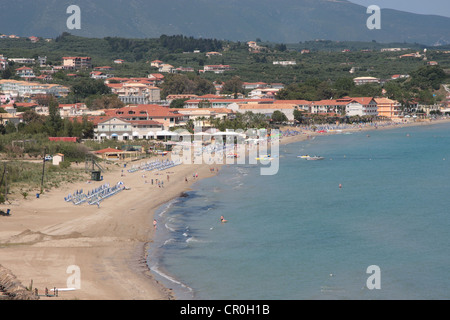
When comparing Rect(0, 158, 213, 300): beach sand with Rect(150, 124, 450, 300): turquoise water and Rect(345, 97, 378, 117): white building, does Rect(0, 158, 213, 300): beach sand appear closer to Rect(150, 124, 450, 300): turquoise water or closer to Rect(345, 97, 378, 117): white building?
Rect(150, 124, 450, 300): turquoise water

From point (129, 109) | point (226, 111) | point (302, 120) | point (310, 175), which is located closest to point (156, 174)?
point (310, 175)

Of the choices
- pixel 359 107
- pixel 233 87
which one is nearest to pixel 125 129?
pixel 359 107

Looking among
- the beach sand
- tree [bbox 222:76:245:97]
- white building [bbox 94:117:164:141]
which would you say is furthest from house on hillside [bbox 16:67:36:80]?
the beach sand

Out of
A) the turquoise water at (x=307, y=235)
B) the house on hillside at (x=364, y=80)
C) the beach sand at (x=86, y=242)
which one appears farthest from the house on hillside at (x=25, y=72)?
the beach sand at (x=86, y=242)

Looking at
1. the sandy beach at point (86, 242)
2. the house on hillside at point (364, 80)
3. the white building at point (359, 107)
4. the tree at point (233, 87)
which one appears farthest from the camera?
the house on hillside at point (364, 80)

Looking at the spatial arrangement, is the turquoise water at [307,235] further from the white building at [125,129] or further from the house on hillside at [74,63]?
the house on hillside at [74,63]
